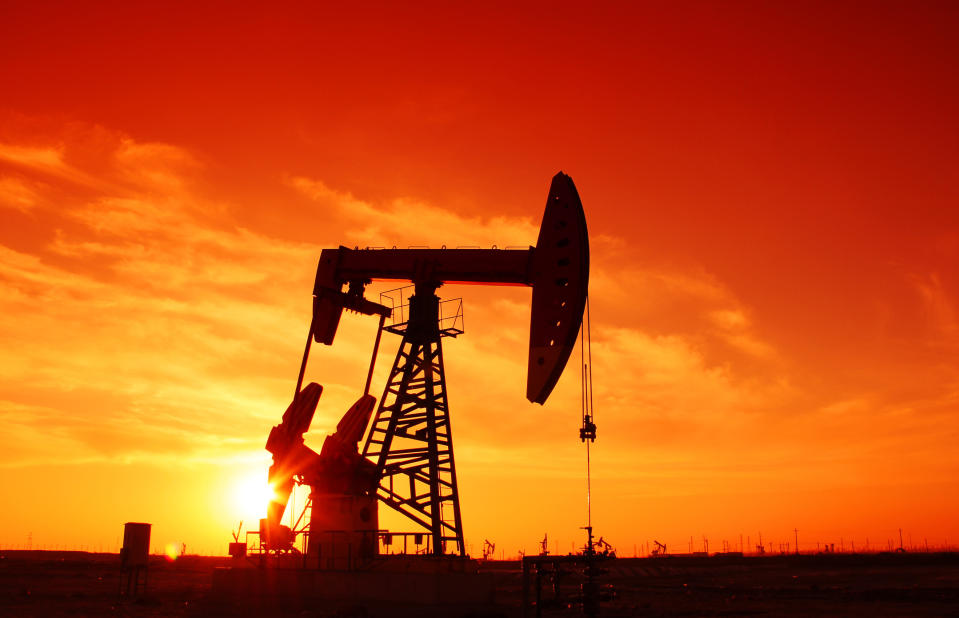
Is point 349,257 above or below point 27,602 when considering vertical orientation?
above

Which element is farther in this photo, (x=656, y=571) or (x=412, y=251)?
(x=656, y=571)

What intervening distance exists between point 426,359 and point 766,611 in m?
15.3

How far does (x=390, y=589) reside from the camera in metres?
22.0

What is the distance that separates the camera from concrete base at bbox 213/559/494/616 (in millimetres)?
21609

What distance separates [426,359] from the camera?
26625mm

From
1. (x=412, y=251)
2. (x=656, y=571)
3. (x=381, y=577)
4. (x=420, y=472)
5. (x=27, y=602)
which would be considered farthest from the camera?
(x=656, y=571)

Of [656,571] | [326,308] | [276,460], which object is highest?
[326,308]

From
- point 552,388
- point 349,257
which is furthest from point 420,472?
point 349,257

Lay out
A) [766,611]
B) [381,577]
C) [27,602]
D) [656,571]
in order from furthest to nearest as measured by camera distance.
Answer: [656,571]
[27,602]
[766,611]
[381,577]

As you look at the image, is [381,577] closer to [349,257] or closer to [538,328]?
[538,328]

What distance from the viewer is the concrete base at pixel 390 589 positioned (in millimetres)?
21609

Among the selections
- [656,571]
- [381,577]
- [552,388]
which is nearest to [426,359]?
[552,388]

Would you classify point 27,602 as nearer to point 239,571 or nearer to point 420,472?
point 239,571

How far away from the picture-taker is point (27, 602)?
3319cm
